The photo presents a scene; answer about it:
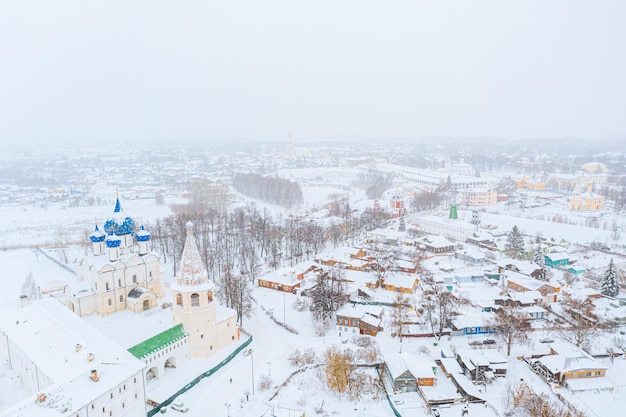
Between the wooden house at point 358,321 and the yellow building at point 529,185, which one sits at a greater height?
the yellow building at point 529,185

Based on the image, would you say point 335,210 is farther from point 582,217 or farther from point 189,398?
point 189,398

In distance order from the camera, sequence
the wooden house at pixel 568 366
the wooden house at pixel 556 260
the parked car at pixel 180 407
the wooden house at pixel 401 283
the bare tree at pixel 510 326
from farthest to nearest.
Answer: the wooden house at pixel 556 260, the wooden house at pixel 401 283, the bare tree at pixel 510 326, the wooden house at pixel 568 366, the parked car at pixel 180 407

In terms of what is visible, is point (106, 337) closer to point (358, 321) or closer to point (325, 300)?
point (325, 300)

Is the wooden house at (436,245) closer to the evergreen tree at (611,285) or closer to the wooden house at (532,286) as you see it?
the wooden house at (532,286)

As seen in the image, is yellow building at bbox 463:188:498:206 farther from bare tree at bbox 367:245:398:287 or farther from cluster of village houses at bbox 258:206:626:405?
bare tree at bbox 367:245:398:287

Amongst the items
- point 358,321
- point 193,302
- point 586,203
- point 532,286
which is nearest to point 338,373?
point 358,321

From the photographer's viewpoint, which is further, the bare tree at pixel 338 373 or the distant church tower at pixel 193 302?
the distant church tower at pixel 193 302

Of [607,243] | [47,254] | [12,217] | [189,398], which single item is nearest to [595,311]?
[607,243]

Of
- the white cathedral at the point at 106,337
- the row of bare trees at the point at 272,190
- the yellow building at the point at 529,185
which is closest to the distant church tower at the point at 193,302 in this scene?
the white cathedral at the point at 106,337

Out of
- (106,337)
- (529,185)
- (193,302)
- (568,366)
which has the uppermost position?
(193,302)
